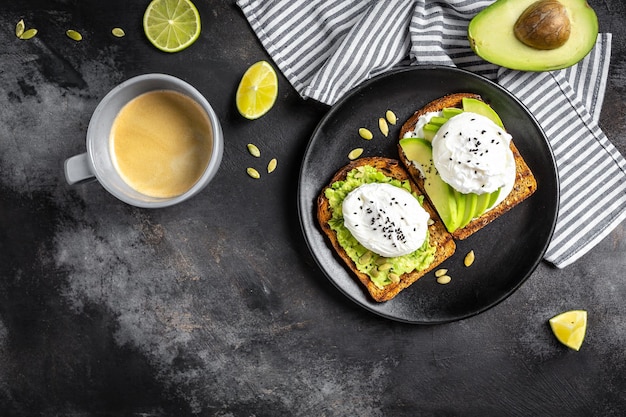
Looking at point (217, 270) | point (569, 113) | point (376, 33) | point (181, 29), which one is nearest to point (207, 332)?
point (217, 270)

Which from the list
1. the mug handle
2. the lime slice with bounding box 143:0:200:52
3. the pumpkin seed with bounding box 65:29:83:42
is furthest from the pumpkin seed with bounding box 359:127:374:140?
the pumpkin seed with bounding box 65:29:83:42

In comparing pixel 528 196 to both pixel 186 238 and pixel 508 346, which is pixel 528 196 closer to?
pixel 508 346

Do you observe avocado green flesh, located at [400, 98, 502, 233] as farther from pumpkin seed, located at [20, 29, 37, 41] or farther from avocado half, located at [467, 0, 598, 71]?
pumpkin seed, located at [20, 29, 37, 41]

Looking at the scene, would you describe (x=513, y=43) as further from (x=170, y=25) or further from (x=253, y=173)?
(x=170, y=25)

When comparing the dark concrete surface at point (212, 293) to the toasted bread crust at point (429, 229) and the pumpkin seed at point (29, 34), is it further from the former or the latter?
the toasted bread crust at point (429, 229)

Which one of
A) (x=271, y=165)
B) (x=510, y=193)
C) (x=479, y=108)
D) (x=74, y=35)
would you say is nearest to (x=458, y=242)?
(x=510, y=193)

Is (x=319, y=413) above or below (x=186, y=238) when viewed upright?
below

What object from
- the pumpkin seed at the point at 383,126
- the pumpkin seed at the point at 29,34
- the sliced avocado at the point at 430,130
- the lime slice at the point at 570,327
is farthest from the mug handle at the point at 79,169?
the lime slice at the point at 570,327
